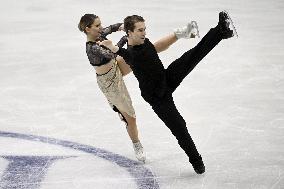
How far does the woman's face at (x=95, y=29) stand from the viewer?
4.12 m

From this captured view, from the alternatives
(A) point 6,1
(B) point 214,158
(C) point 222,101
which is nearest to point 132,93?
(C) point 222,101

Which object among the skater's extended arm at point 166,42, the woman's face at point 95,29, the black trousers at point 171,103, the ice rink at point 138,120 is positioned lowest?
the ice rink at point 138,120

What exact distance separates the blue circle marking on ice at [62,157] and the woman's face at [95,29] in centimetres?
121

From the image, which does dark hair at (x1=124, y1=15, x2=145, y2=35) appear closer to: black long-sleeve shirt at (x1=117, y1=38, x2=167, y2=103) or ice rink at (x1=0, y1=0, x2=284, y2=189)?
black long-sleeve shirt at (x1=117, y1=38, x2=167, y2=103)

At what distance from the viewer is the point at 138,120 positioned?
17.9 feet

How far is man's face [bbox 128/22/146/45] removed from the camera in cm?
370

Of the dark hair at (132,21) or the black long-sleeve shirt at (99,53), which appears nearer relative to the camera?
the dark hair at (132,21)

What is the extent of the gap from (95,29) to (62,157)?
132 cm

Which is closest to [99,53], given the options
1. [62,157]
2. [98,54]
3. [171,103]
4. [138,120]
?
[98,54]

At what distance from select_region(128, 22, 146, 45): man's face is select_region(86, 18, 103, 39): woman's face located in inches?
18.3

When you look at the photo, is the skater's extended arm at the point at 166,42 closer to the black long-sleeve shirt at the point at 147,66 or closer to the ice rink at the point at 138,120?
the black long-sleeve shirt at the point at 147,66

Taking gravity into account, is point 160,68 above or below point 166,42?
below

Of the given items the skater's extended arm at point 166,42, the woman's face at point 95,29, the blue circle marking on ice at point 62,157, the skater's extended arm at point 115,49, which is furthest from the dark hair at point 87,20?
the blue circle marking on ice at point 62,157

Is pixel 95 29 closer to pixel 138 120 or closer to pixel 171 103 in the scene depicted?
pixel 171 103
